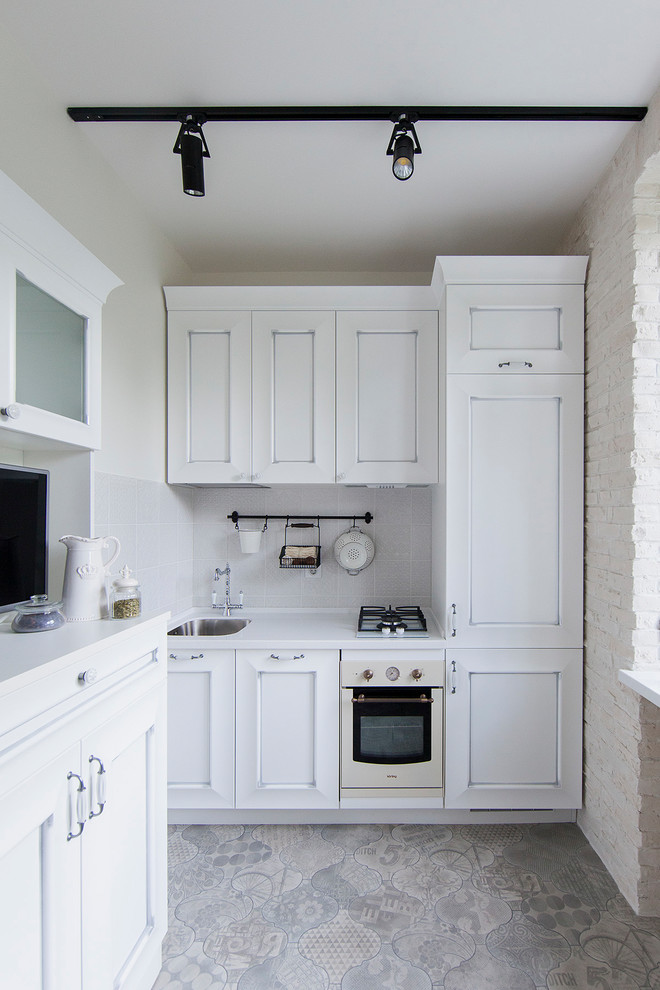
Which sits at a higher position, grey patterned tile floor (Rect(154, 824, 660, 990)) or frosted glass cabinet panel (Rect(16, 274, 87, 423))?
frosted glass cabinet panel (Rect(16, 274, 87, 423))

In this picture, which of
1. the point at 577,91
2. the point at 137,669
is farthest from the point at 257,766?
the point at 577,91

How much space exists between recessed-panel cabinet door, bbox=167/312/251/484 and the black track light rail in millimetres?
939

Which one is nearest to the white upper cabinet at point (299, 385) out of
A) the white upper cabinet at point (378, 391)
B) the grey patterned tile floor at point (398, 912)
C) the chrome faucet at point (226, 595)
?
the white upper cabinet at point (378, 391)

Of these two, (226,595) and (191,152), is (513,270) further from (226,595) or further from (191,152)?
(226,595)

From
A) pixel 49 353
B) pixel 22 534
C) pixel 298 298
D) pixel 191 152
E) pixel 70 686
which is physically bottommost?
pixel 70 686

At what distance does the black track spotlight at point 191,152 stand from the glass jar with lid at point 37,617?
4.35 ft

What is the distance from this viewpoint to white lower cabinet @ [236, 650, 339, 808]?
7.81 feet

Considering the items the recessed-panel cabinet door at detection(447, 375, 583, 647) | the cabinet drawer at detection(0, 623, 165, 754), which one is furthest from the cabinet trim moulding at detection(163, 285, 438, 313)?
the cabinet drawer at detection(0, 623, 165, 754)

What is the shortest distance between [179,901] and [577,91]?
3076 mm

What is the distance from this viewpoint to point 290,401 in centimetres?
265

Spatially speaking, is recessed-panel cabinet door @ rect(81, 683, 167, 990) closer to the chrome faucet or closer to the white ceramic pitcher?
the white ceramic pitcher

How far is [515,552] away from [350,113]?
1.78 m

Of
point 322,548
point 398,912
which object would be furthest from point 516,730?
point 322,548

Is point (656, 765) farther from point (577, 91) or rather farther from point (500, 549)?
point (577, 91)
